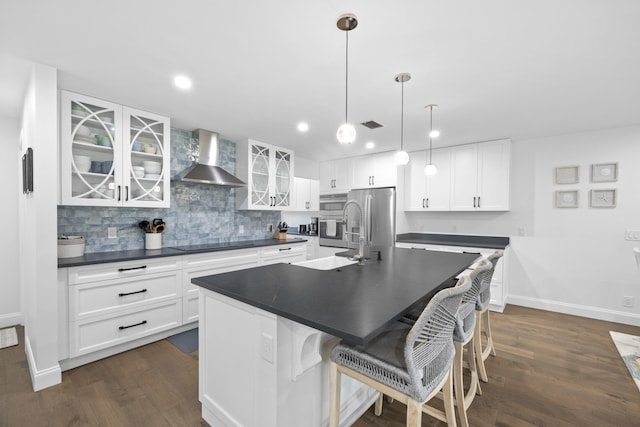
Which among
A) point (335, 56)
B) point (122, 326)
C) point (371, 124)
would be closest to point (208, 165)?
point (122, 326)

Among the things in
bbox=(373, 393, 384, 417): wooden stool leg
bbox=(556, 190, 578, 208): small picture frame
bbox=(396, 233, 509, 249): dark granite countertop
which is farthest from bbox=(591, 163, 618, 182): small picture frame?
bbox=(373, 393, 384, 417): wooden stool leg

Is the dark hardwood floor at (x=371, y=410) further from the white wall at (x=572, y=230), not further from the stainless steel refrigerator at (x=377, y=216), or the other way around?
the stainless steel refrigerator at (x=377, y=216)

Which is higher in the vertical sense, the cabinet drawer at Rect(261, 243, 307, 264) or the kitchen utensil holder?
the kitchen utensil holder

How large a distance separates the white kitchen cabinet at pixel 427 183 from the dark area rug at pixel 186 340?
3.54 m

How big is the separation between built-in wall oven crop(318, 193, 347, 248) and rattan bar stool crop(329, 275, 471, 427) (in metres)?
3.58

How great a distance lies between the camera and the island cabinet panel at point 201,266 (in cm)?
304

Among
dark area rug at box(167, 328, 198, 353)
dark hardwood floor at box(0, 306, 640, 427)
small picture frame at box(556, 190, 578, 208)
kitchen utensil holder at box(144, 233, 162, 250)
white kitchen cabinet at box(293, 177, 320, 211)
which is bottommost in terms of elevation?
dark area rug at box(167, 328, 198, 353)

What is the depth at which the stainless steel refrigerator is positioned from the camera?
15.0ft

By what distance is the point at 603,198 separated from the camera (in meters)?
3.50

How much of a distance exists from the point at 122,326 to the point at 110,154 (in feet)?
5.35

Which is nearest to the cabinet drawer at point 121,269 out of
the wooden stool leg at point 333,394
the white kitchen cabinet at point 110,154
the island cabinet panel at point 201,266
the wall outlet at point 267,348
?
the island cabinet panel at point 201,266

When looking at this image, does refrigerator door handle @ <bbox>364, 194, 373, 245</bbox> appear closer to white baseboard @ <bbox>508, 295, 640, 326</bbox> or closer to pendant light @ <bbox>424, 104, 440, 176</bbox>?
pendant light @ <bbox>424, 104, 440, 176</bbox>

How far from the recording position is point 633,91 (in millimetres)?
2414

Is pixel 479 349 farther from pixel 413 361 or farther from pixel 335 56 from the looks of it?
pixel 335 56
